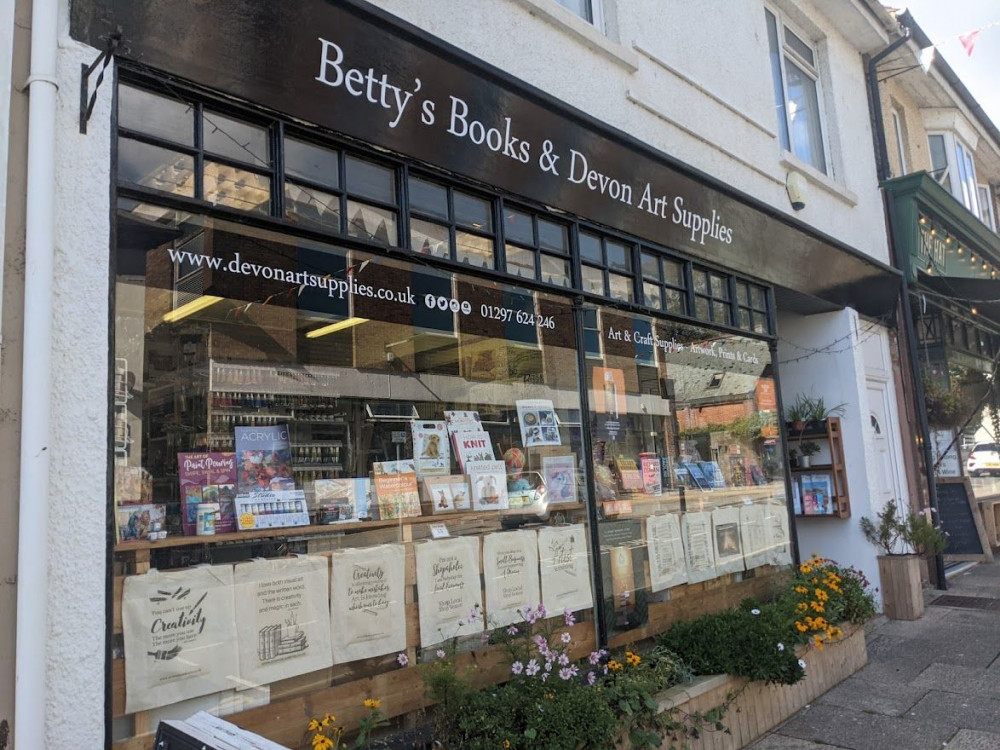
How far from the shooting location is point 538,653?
4.05 meters

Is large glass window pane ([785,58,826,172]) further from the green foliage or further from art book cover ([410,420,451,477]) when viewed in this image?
art book cover ([410,420,451,477])

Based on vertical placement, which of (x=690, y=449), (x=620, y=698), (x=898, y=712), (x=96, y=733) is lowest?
(x=898, y=712)

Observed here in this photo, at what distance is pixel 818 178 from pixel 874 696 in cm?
502

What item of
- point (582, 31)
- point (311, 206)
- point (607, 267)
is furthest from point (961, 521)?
point (311, 206)

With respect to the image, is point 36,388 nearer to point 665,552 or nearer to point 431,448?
point 431,448

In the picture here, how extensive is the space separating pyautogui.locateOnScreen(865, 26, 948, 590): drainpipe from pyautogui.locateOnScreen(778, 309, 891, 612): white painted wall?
0.85 meters

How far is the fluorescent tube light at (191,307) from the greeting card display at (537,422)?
6.93 feet

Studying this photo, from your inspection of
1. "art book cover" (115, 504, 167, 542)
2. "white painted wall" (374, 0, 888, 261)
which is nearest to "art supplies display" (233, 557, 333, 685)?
"art book cover" (115, 504, 167, 542)

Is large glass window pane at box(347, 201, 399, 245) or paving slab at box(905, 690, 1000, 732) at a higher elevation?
large glass window pane at box(347, 201, 399, 245)

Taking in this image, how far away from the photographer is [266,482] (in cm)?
381

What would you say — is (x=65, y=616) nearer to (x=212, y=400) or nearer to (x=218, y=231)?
(x=212, y=400)

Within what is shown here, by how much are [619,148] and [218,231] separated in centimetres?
295

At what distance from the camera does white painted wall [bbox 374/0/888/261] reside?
4762 mm

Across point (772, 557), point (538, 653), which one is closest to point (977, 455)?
point (772, 557)
